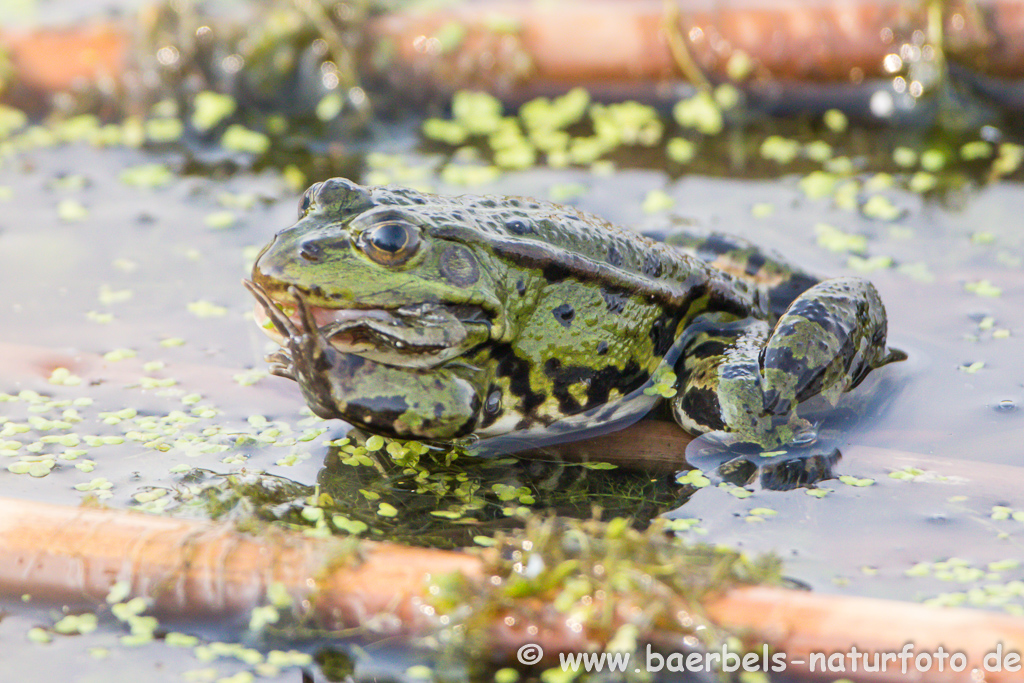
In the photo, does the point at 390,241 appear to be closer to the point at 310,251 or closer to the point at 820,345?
the point at 310,251

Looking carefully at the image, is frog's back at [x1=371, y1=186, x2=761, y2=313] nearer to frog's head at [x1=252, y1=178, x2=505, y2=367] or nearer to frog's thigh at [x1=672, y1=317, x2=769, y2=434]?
frog's head at [x1=252, y1=178, x2=505, y2=367]

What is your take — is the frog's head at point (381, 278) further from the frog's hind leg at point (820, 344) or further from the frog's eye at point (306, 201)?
the frog's hind leg at point (820, 344)

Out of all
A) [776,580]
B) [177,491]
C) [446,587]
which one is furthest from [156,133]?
[776,580]

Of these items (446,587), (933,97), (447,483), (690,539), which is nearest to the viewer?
(446,587)

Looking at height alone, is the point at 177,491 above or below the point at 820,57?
below

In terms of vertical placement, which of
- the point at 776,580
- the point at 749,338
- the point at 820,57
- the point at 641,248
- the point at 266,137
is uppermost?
the point at 820,57

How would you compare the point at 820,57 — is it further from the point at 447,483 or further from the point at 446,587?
the point at 446,587

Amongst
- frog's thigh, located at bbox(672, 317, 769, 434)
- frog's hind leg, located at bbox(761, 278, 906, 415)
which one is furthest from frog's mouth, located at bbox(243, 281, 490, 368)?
frog's hind leg, located at bbox(761, 278, 906, 415)

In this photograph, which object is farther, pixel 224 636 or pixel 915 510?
pixel 915 510
